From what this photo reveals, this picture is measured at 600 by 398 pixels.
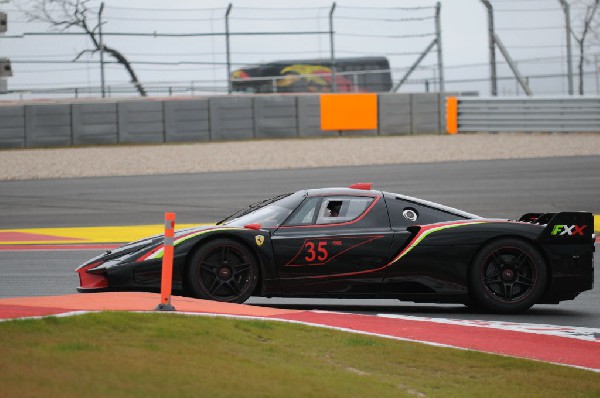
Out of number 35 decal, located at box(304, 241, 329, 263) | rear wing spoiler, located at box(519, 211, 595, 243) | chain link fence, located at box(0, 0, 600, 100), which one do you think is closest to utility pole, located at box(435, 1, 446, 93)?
chain link fence, located at box(0, 0, 600, 100)

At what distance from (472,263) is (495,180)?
539 inches

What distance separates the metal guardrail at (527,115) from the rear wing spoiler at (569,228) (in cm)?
2032

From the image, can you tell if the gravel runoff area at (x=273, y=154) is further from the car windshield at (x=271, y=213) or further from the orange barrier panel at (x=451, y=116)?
the car windshield at (x=271, y=213)

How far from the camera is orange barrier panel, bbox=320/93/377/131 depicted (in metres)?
31.2

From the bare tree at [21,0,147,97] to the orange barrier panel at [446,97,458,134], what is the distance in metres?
8.90

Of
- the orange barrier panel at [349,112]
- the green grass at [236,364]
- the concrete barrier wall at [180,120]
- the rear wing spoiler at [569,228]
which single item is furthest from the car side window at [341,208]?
the orange barrier panel at [349,112]

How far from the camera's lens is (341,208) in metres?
10.6

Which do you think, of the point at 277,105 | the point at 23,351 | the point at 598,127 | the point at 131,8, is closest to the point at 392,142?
the point at 277,105

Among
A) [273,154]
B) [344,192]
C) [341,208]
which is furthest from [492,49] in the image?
[341,208]

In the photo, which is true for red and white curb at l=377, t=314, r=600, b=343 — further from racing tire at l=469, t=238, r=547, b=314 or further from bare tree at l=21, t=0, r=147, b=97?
bare tree at l=21, t=0, r=147, b=97

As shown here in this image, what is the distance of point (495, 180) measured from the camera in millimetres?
23953

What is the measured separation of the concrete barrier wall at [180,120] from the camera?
29.0 m

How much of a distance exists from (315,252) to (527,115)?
2270 centimetres

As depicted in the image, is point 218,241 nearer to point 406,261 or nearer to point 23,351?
point 406,261
